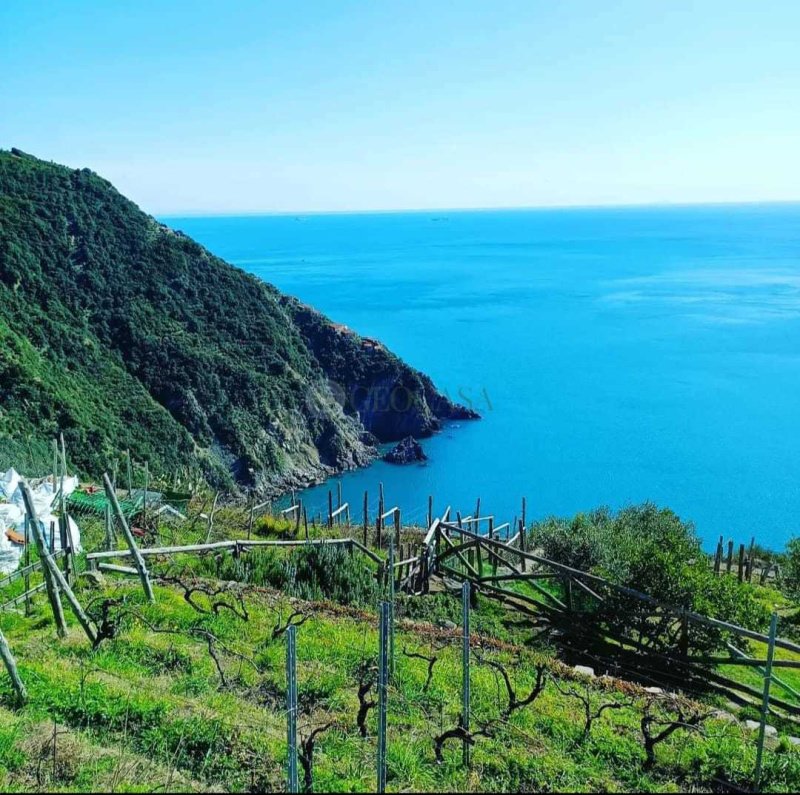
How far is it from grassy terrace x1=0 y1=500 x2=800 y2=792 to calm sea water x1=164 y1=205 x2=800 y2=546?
1379 inches

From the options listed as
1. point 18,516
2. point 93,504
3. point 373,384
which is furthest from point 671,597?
point 373,384

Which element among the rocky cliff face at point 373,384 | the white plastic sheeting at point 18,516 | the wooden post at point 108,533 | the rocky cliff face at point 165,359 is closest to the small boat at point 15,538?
the white plastic sheeting at point 18,516

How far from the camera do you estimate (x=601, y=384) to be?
72.2 meters

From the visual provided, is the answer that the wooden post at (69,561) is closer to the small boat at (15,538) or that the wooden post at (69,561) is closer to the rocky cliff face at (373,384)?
the small boat at (15,538)

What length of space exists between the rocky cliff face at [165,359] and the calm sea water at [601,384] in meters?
5.17

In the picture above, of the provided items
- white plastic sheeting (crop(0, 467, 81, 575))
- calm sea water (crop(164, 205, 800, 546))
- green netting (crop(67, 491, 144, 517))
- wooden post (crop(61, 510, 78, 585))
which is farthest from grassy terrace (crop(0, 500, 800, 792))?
calm sea water (crop(164, 205, 800, 546))

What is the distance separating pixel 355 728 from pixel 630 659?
5.85m

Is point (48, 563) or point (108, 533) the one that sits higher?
point (48, 563)

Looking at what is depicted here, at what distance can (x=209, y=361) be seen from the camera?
169 feet

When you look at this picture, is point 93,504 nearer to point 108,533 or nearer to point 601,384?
point 108,533

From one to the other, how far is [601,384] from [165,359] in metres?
42.8

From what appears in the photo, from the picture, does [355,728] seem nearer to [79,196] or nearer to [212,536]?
[212,536]

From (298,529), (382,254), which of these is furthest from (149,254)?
(382,254)

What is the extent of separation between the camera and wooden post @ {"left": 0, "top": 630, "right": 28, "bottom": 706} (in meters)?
6.44
